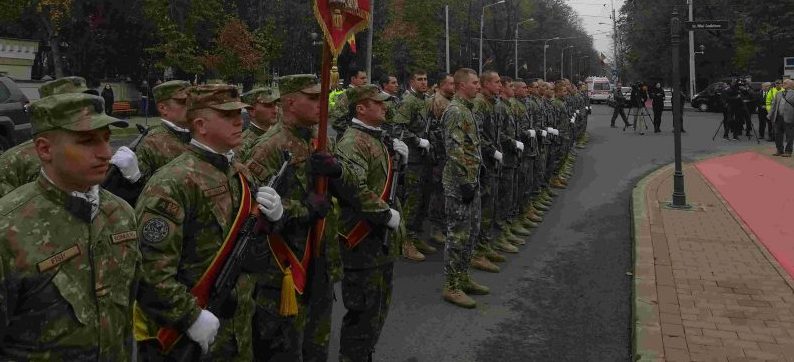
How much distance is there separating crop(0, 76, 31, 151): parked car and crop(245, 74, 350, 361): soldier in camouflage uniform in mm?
10052

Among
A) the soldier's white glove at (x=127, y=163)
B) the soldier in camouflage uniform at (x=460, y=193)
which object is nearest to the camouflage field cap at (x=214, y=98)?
the soldier's white glove at (x=127, y=163)

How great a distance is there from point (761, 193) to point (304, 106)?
10130 millimetres

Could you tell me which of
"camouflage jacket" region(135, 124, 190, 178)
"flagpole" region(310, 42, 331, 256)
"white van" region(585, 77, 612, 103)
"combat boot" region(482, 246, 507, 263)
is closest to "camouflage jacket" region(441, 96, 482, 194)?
"combat boot" region(482, 246, 507, 263)

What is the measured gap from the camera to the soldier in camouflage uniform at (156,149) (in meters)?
4.46

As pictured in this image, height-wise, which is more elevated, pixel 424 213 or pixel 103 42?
pixel 103 42

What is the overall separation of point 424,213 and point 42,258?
22.2 ft

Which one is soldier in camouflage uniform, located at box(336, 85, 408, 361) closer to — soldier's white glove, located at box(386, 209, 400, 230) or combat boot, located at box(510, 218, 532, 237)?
soldier's white glove, located at box(386, 209, 400, 230)

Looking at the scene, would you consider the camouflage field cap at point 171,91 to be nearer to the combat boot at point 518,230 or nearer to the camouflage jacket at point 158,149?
the camouflage jacket at point 158,149

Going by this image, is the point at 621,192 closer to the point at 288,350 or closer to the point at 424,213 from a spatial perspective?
the point at 424,213

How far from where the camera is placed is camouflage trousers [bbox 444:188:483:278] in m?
A: 5.90

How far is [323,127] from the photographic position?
340 cm

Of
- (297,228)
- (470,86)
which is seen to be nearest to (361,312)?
(297,228)

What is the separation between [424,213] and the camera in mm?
8742

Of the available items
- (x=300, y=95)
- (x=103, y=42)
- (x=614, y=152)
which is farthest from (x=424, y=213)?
(x=103, y=42)
